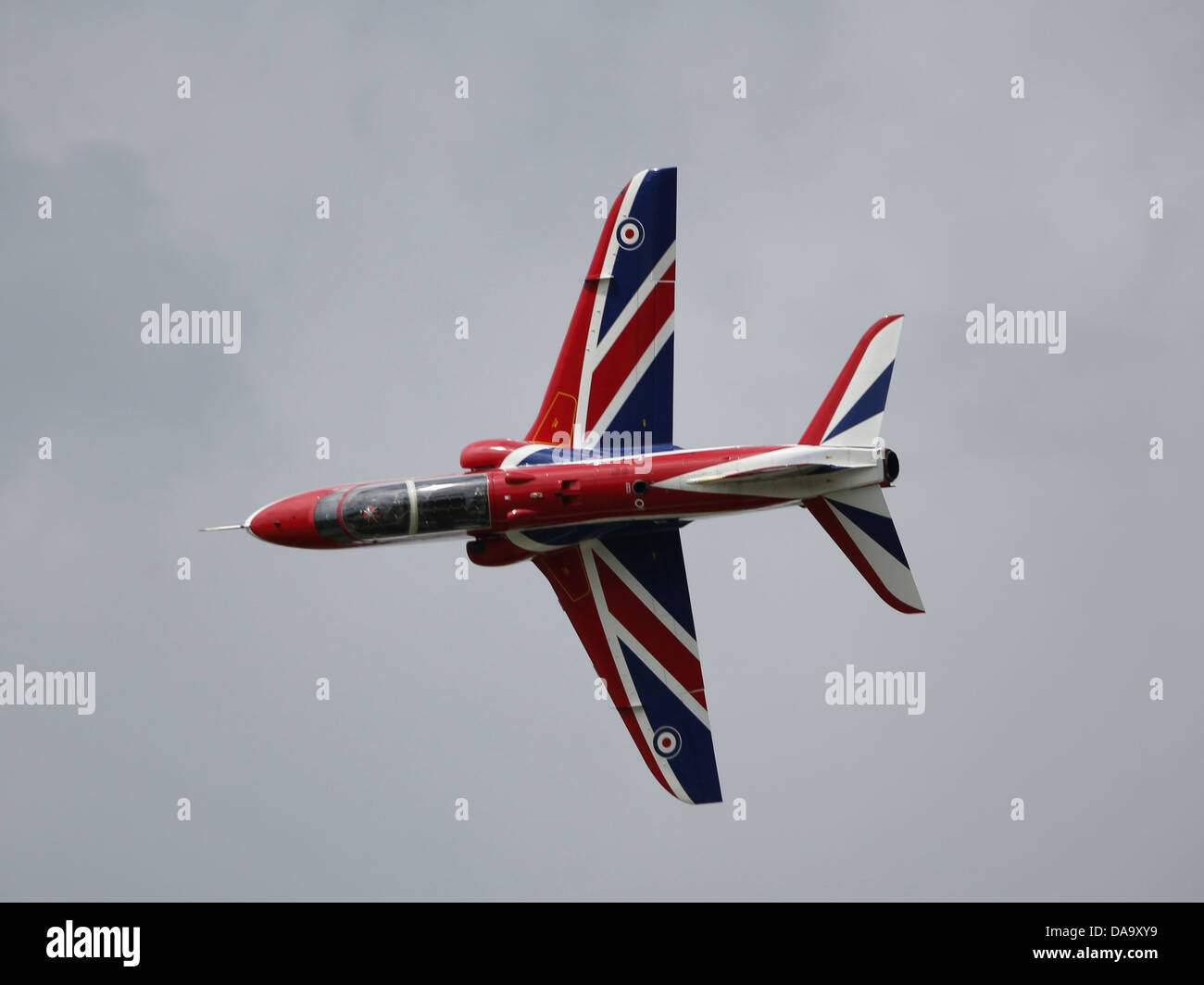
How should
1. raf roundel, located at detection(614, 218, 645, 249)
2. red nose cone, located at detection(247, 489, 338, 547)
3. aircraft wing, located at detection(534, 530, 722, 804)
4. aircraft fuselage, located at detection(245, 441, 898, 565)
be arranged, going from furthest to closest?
raf roundel, located at detection(614, 218, 645, 249) < aircraft wing, located at detection(534, 530, 722, 804) < red nose cone, located at detection(247, 489, 338, 547) < aircraft fuselage, located at detection(245, 441, 898, 565)

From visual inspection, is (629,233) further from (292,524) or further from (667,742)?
(667,742)

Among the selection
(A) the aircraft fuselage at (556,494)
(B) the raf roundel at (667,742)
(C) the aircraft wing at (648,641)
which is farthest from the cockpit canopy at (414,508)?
(B) the raf roundel at (667,742)

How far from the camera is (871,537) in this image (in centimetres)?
3334

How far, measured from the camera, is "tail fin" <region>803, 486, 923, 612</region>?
109 ft

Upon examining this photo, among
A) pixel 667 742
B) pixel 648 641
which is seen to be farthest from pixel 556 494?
pixel 667 742

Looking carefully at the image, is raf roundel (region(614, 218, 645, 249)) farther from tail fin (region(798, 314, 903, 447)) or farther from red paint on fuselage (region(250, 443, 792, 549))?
tail fin (region(798, 314, 903, 447))

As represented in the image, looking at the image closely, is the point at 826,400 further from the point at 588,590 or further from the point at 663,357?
the point at 588,590

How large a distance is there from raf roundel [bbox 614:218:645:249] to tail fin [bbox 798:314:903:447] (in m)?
5.33

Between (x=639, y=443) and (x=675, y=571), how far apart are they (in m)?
2.92

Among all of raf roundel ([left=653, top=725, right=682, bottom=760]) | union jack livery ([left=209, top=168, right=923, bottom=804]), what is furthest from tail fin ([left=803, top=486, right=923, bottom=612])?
raf roundel ([left=653, top=725, right=682, bottom=760])

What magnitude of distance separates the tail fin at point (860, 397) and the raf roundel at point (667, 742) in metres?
6.85

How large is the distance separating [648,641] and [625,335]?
6559 mm

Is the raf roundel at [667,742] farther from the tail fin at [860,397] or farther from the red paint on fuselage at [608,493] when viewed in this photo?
the tail fin at [860,397]
